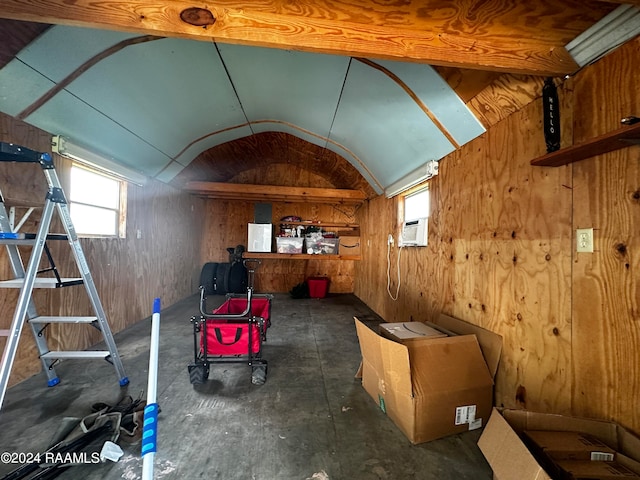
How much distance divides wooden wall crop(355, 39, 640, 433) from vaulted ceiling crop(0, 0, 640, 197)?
0.84 ft

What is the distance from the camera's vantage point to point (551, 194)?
1268 millimetres

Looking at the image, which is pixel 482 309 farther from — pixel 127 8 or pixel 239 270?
pixel 239 270

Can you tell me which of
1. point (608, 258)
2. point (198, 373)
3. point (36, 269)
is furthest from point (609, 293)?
point (36, 269)

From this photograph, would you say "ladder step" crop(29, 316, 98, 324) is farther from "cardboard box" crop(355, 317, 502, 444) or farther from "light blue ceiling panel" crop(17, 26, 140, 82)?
"cardboard box" crop(355, 317, 502, 444)

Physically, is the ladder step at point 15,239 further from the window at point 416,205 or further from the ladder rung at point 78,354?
the window at point 416,205

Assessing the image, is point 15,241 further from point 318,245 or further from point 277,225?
point 277,225

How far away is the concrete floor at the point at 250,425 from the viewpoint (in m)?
1.18

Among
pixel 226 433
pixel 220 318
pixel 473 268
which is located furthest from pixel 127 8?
pixel 473 268

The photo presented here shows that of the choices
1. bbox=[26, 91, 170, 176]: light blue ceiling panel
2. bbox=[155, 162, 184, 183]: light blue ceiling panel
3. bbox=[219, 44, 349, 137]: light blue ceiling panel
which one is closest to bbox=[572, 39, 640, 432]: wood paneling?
bbox=[219, 44, 349, 137]: light blue ceiling panel

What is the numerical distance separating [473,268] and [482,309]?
28cm

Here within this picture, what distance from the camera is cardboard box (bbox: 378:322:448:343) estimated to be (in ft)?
5.27

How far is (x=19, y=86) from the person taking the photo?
1.59m

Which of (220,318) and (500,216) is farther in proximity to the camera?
(220,318)

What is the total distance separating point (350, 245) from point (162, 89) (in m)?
3.94
